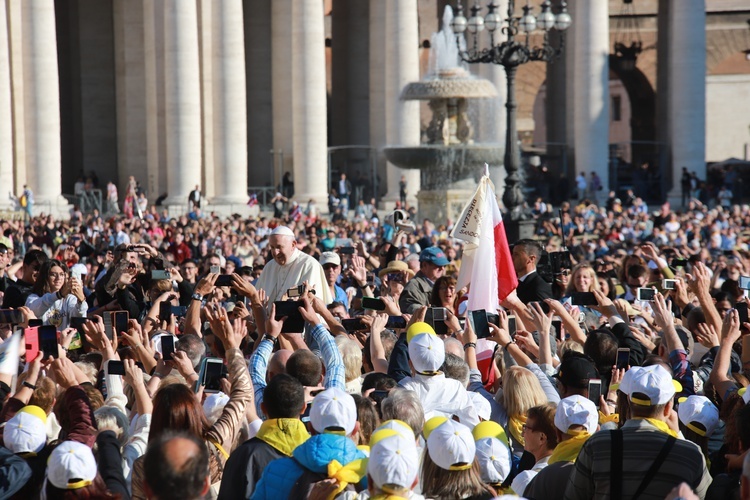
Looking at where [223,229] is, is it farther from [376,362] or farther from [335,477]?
[335,477]

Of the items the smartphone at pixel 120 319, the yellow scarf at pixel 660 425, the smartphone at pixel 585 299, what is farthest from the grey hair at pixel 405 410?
the smartphone at pixel 585 299

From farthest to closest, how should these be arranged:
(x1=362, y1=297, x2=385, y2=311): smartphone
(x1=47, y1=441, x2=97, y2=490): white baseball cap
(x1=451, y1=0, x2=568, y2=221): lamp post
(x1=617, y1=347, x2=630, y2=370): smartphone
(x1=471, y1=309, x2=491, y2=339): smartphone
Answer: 1. (x1=451, y1=0, x2=568, y2=221): lamp post
2. (x1=362, y1=297, x2=385, y2=311): smartphone
3. (x1=471, y1=309, x2=491, y2=339): smartphone
4. (x1=617, y1=347, x2=630, y2=370): smartphone
5. (x1=47, y1=441, x2=97, y2=490): white baseball cap

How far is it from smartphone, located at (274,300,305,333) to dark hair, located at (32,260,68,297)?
480 centimetres

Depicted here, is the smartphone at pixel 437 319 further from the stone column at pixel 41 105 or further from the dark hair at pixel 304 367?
the stone column at pixel 41 105

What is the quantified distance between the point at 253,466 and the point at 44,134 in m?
31.6

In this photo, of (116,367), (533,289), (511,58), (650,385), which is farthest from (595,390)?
(511,58)

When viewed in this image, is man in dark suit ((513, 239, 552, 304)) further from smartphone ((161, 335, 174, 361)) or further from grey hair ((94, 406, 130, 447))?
grey hair ((94, 406, 130, 447))

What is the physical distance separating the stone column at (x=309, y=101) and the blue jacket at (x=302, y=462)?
36.4 metres

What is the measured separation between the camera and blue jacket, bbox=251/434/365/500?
6.01 m

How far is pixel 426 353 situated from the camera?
7.88 m

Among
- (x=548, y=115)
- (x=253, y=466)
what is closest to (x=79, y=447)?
(x=253, y=466)

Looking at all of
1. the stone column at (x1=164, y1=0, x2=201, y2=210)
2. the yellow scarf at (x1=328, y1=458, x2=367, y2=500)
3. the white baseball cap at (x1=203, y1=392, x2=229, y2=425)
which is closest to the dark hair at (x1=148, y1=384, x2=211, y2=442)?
the yellow scarf at (x1=328, y1=458, x2=367, y2=500)

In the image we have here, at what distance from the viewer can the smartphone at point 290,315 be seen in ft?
29.5

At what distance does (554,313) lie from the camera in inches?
401
